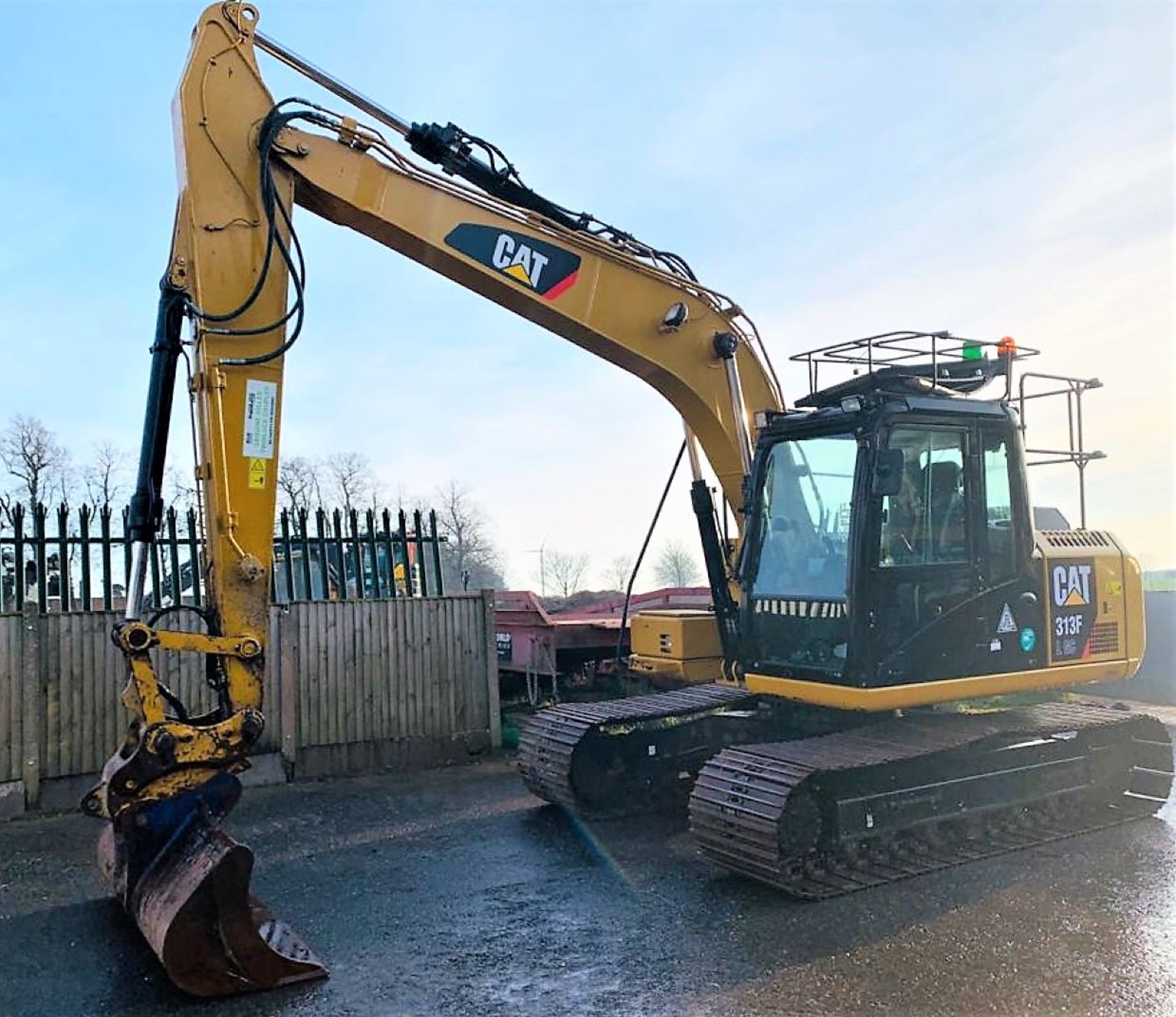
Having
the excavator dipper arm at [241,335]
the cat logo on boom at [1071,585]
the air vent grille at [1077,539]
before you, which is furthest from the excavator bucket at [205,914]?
the air vent grille at [1077,539]

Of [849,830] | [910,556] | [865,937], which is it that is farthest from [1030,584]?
[865,937]

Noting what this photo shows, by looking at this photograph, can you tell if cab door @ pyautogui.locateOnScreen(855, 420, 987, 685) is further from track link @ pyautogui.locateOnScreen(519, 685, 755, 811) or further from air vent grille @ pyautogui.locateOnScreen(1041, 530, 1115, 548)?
track link @ pyautogui.locateOnScreen(519, 685, 755, 811)

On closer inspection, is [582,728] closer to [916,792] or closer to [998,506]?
[916,792]

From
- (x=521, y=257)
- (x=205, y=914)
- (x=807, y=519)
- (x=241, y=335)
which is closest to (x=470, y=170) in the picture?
(x=521, y=257)

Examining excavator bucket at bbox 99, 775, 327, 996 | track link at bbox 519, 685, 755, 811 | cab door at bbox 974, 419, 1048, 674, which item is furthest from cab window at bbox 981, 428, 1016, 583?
excavator bucket at bbox 99, 775, 327, 996

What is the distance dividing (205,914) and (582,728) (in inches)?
124

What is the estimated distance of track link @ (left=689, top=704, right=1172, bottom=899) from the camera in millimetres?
5477

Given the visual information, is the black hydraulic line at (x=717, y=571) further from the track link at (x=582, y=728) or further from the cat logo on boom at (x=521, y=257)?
the cat logo on boom at (x=521, y=257)

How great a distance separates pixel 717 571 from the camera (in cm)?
726

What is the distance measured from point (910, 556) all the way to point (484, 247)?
3138 mm

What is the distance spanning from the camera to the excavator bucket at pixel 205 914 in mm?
4297

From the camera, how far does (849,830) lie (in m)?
5.66

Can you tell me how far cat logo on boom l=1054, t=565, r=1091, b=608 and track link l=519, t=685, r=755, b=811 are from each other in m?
2.15

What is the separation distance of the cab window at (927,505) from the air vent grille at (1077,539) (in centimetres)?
106
